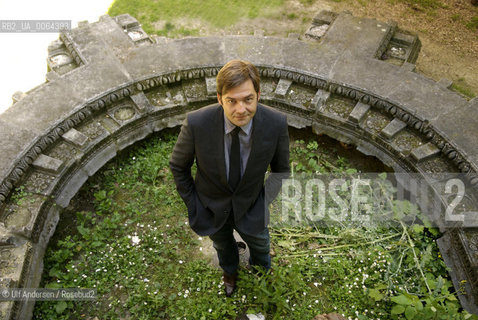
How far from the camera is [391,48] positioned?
213 inches

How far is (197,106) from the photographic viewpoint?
493 cm

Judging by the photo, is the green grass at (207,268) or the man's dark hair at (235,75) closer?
the man's dark hair at (235,75)

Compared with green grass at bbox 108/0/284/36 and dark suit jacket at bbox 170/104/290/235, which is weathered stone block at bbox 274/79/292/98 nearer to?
dark suit jacket at bbox 170/104/290/235

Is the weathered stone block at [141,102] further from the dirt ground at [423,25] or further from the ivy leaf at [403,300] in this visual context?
the ivy leaf at [403,300]

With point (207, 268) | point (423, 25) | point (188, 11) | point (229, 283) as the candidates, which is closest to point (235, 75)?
point (229, 283)

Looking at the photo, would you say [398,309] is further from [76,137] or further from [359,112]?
[76,137]

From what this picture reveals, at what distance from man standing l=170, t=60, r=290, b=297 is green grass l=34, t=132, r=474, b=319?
3.18ft

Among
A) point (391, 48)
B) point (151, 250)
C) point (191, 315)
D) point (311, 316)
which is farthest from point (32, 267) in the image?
point (391, 48)

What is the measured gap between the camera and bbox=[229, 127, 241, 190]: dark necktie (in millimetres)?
2434

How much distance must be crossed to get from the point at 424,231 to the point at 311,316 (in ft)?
5.31

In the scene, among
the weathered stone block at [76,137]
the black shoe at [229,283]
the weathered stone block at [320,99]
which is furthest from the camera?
the weathered stone block at [320,99]

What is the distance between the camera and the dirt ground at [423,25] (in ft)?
20.0

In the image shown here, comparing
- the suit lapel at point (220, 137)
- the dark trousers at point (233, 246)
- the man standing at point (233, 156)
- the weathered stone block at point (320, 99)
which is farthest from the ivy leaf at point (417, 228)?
the suit lapel at point (220, 137)

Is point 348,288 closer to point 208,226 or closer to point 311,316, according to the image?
point 311,316
